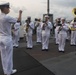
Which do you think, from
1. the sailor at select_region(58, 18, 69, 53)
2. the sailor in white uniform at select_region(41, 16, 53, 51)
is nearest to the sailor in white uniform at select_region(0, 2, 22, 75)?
the sailor at select_region(58, 18, 69, 53)

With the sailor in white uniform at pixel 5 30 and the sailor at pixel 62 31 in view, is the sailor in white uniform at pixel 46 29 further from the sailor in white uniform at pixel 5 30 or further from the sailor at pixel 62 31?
the sailor in white uniform at pixel 5 30

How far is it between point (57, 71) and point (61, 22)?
4963mm

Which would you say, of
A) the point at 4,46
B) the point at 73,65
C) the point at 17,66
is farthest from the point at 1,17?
the point at 73,65

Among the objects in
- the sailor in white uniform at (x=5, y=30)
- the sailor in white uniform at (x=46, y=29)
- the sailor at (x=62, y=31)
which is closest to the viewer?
the sailor in white uniform at (x=5, y=30)

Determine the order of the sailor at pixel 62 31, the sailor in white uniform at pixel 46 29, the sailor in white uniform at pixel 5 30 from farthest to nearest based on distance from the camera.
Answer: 1. the sailor in white uniform at pixel 46 29
2. the sailor at pixel 62 31
3. the sailor in white uniform at pixel 5 30

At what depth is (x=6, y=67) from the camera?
6.43m

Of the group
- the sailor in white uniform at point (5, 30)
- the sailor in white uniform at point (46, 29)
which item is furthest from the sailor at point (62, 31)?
the sailor in white uniform at point (5, 30)

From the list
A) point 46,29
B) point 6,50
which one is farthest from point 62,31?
point 6,50

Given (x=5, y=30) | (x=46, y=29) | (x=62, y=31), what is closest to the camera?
(x=5, y=30)

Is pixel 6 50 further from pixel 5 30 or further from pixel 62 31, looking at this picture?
pixel 62 31

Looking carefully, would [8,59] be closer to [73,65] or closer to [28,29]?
[73,65]

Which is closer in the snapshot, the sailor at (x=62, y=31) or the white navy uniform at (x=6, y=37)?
the white navy uniform at (x=6, y=37)

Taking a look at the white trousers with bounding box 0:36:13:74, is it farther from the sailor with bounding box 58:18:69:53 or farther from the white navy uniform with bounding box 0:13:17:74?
the sailor with bounding box 58:18:69:53

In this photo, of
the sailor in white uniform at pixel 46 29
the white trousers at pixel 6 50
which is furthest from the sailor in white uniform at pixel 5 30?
the sailor in white uniform at pixel 46 29
